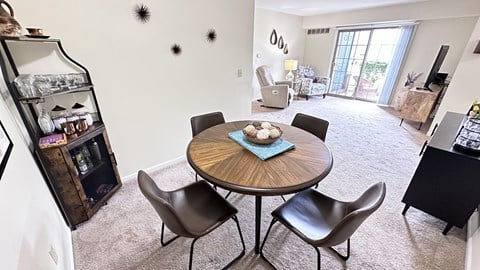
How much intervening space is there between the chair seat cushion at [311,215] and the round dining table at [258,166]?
0.67ft

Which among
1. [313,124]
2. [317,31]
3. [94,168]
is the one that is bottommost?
[94,168]

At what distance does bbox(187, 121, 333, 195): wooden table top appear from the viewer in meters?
1.08

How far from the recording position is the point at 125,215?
1.85 meters

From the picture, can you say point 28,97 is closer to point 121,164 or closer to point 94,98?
point 94,98

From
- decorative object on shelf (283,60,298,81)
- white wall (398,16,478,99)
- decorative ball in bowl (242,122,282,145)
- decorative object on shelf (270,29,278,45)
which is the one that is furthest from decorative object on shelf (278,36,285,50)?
decorative ball in bowl (242,122,282,145)

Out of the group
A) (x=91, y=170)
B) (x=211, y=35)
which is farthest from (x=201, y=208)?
(x=211, y=35)

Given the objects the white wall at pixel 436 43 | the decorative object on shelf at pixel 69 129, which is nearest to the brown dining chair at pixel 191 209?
the decorative object on shelf at pixel 69 129

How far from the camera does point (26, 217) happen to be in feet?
3.26

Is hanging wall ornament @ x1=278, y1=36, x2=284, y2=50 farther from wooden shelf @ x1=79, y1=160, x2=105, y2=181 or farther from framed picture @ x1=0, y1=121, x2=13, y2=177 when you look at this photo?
framed picture @ x1=0, y1=121, x2=13, y2=177

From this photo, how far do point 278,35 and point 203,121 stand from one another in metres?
4.90

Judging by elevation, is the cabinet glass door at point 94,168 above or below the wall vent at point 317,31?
below

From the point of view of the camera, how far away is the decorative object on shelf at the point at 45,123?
154 centimetres

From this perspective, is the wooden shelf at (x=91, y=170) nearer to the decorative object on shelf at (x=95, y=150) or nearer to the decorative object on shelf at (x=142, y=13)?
the decorative object on shelf at (x=95, y=150)

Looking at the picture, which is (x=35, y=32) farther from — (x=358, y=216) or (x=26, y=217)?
(x=358, y=216)
